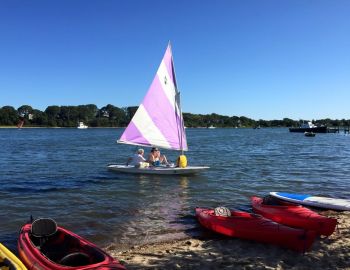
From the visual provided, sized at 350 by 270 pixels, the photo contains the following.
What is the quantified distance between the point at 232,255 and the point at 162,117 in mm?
16207

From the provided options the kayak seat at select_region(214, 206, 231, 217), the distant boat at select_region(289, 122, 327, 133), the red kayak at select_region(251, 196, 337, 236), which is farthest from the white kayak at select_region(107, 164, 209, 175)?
the distant boat at select_region(289, 122, 327, 133)

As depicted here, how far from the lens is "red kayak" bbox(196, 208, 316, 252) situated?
1008 centimetres

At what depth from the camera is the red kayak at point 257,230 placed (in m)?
10.1

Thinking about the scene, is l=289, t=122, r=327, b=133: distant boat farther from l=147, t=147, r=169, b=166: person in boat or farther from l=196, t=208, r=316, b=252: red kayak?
l=196, t=208, r=316, b=252: red kayak

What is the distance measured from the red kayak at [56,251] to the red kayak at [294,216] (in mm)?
6549

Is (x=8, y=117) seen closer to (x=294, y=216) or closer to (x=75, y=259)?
(x=294, y=216)

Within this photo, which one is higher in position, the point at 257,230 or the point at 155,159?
the point at 155,159

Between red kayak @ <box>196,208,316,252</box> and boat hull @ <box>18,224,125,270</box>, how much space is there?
15.1 ft

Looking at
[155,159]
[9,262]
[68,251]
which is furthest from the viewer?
[155,159]

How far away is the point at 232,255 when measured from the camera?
33.4 feet

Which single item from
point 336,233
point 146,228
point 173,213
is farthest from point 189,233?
point 336,233

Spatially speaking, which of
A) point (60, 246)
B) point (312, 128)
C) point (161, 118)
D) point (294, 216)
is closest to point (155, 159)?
point (161, 118)

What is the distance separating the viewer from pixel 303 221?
40.4ft

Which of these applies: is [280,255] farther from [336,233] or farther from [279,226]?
[336,233]
